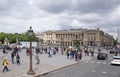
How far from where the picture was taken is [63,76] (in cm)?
2448

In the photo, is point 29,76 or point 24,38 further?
point 24,38

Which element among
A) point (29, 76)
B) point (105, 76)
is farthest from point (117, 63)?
point (29, 76)

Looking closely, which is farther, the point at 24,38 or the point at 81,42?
the point at 81,42

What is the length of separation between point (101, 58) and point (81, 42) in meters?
137

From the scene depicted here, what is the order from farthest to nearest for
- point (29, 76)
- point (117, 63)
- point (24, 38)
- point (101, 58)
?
1. point (24, 38)
2. point (101, 58)
3. point (117, 63)
4. point (29, 76)

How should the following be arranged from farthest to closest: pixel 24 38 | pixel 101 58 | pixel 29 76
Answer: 1. pixel 24 38
2. pixel 101 58
3. pixel 29 76

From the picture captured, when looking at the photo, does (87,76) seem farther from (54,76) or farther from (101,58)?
(101,58)

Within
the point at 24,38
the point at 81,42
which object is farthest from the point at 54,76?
the point at 81,42

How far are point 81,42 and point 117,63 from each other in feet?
509

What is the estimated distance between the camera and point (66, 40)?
199750mm

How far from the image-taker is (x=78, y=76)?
974 inches

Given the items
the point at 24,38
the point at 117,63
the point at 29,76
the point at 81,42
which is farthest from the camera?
the point at 81,42

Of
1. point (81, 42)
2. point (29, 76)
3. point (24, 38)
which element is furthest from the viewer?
point (81, 42)

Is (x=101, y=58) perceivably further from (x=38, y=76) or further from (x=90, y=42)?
(x=90, y=42)
